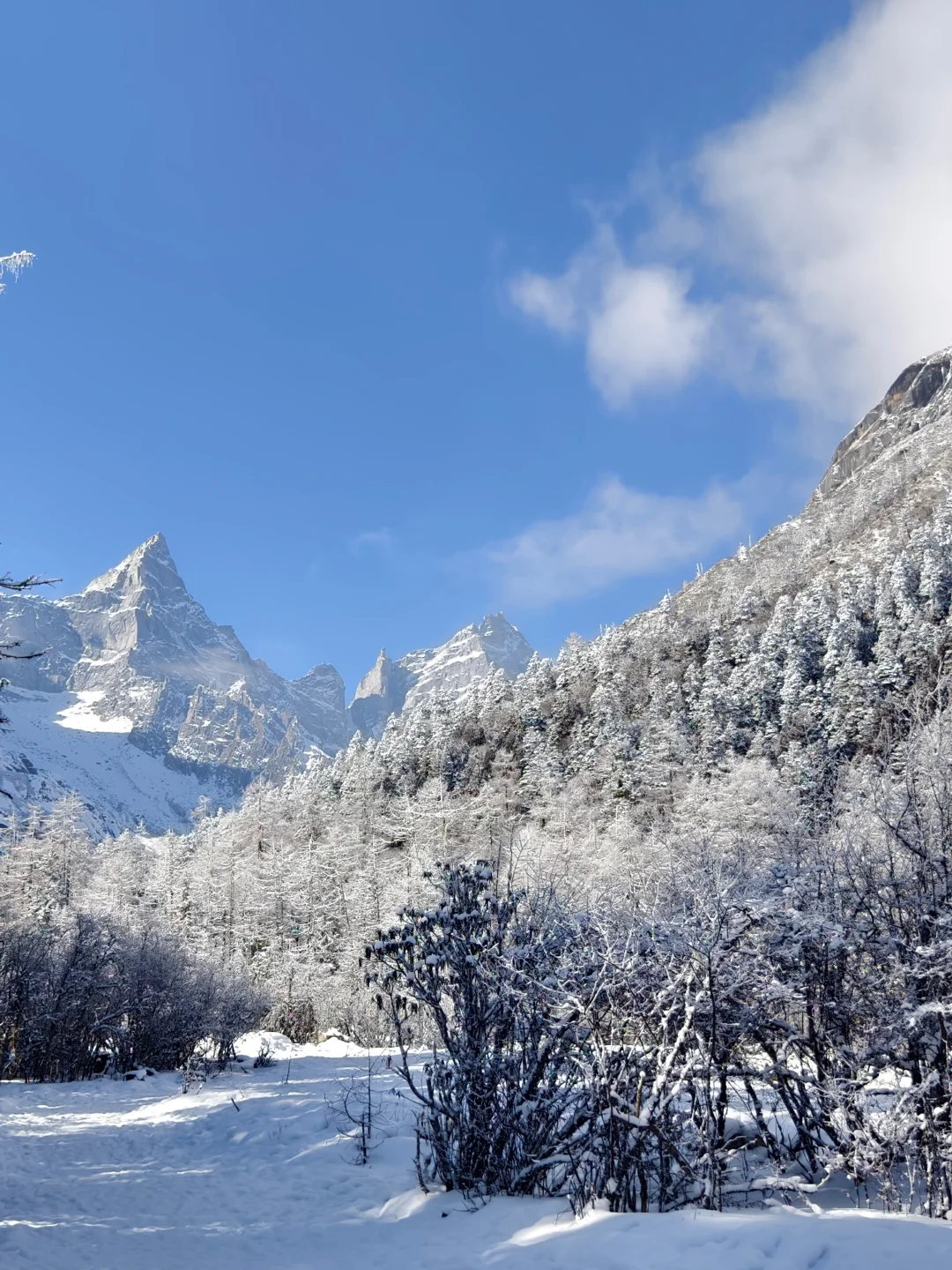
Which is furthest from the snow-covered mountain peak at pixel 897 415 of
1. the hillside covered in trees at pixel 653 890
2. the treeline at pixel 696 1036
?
the treeline at pixel 696 1036

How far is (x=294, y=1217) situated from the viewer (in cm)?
734

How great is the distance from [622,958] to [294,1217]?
4484 mm

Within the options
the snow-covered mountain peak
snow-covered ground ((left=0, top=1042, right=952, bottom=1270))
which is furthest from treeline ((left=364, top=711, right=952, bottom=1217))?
the snow-covered mountain peak

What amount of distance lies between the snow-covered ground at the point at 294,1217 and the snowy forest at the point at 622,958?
2.02 ft

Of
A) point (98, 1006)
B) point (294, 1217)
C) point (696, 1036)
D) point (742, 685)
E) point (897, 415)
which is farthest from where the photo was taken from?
point (897, 415)

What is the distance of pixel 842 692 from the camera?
167ft

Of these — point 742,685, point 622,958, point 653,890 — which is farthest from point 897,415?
point 622,958

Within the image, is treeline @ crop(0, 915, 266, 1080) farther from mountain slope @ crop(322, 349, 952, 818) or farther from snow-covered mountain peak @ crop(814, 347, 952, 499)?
snow-covered mountain peak @ crop(814, 347, 952, 499)

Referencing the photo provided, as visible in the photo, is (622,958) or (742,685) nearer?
(622,958)

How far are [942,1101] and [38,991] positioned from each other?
18.9m

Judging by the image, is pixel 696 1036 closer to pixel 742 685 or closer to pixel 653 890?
pixel 653 890

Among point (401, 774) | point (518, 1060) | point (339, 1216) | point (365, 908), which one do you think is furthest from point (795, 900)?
point (401, 774)

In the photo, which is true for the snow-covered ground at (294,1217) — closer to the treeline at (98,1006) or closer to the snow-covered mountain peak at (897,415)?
the treeline at (98,1006)

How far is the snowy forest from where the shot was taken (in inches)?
231
